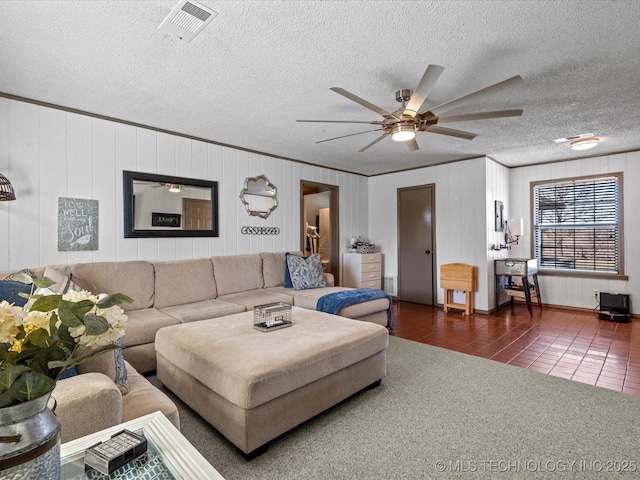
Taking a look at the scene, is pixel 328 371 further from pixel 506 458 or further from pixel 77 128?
pixel 77 128

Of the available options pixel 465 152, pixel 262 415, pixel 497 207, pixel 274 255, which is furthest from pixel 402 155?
pixel 262 415

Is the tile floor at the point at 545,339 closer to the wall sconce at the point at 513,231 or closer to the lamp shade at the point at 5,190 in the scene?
the wall sconce at the point at 513,231

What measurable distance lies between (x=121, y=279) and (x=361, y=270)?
3.65m

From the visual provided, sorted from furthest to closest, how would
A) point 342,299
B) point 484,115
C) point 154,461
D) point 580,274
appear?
1. point 580,274
2. point 342,299
3. point 484,115
4. point 154,461

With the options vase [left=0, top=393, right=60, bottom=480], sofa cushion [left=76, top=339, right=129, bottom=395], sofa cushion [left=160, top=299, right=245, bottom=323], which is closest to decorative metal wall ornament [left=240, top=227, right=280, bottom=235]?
sofa cushion [left=160, top=299, right=245, bottom=323]

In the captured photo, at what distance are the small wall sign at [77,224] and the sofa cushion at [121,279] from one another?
0.22 m

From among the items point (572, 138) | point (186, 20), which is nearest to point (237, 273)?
point (186, 20)

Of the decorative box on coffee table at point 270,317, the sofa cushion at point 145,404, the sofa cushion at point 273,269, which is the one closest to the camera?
the sofa cushion at point 145,404

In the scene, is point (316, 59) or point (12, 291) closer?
point (12, 291)

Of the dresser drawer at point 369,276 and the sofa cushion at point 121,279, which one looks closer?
the sofa cushion at point 121,279

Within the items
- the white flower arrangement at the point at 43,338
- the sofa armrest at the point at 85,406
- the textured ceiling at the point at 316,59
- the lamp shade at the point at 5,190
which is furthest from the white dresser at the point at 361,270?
the white flower arrangement at the point at 43,338

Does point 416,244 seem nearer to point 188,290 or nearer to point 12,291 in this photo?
point 188,290

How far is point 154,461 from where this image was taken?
1.00 meters

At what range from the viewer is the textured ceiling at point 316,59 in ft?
6.11
